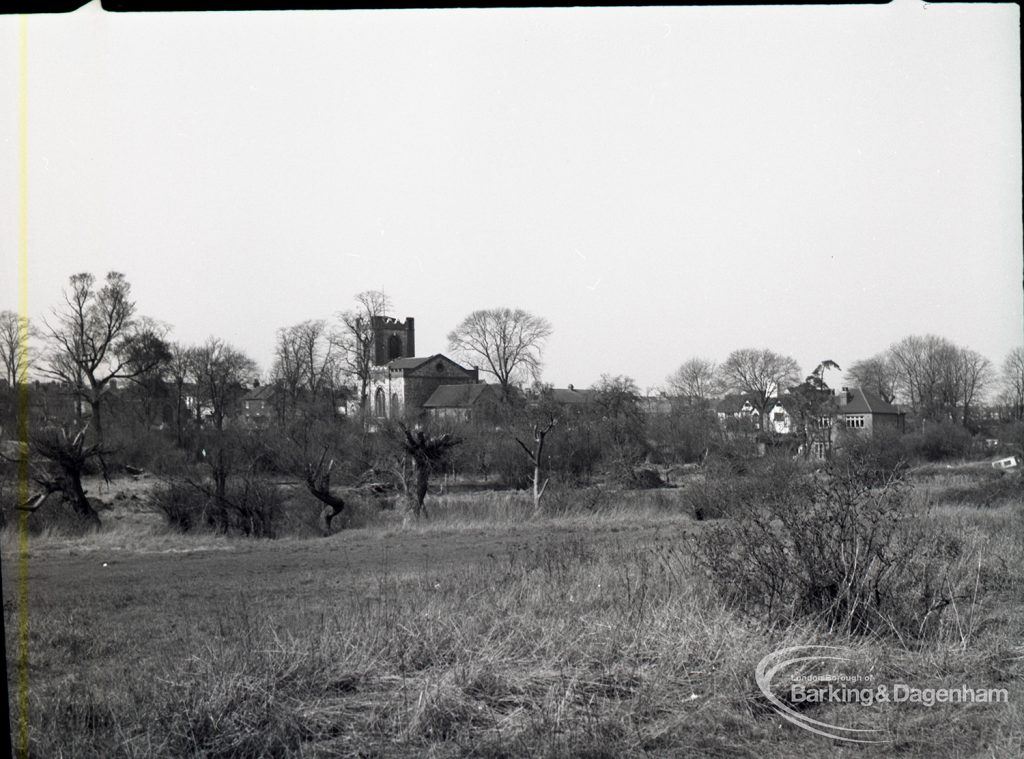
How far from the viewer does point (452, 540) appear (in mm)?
19234

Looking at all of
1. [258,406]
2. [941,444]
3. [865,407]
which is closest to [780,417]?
[941,444]

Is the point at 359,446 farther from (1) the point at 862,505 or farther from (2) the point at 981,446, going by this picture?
(2) the point at 981,446

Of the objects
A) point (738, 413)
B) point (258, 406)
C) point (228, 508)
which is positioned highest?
point (258, 406)

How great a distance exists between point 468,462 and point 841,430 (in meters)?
17.4

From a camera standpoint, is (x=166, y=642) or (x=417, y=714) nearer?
(x=417, y=714)

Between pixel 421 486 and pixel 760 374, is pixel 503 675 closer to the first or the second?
pixel 421 486

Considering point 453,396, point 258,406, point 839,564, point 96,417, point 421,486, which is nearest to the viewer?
point 839,564

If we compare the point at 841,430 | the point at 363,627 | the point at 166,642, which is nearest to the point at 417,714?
the point at 363,627

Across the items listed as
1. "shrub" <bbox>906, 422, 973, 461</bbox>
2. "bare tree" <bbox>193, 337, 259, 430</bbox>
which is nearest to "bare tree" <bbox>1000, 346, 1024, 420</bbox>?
"shrub" <bbox>906, 422, 973, 461</bbox>

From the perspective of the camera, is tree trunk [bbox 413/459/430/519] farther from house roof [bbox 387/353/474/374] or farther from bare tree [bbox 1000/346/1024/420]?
house roof [bbox 387/353/474/374]

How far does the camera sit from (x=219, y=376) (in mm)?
44375

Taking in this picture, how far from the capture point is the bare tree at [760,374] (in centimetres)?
5125

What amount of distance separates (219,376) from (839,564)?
138 feet

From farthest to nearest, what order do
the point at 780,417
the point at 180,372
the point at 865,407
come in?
the point at 865,407 < the point at 780,417 < the point at 180,372
